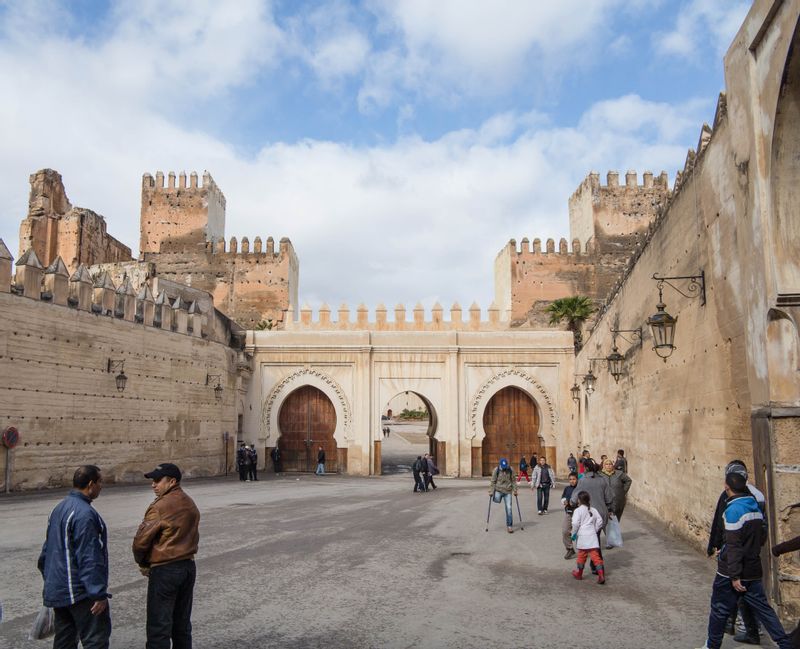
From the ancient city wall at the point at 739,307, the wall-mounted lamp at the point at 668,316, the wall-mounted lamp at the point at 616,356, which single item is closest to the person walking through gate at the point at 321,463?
the wall-mounted lamp at the point at 616,356

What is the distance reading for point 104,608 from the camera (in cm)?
373

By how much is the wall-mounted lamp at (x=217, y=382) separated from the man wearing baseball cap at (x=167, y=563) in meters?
17.0

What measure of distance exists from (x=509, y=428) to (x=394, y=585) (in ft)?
57.6

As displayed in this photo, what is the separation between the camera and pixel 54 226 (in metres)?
29.4

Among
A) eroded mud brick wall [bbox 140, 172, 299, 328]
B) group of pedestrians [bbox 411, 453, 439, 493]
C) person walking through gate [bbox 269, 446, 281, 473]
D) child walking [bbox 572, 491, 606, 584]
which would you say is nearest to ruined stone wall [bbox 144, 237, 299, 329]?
eroded mud brick wall [bbox 140, 172, 299, 328]

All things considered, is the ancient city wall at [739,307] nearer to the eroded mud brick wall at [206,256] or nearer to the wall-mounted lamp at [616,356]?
the wall-mounted lamp at [616,356]

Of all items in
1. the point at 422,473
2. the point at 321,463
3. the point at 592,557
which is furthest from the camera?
the point at 321,463

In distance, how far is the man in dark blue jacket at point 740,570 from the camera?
4.58m

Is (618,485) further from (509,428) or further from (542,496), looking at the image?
(509,428)

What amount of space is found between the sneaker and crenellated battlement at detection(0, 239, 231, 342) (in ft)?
46.4

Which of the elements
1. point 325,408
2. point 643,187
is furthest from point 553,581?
point 643,187

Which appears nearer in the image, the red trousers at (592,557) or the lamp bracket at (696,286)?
the red trousers at (592,557)

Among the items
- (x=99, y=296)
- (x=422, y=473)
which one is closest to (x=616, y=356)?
(x=422, y=473)

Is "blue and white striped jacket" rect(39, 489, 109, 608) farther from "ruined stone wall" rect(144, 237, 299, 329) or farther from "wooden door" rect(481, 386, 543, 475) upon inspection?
"ruined stone wall" rect(144, 237, 299, 329)
